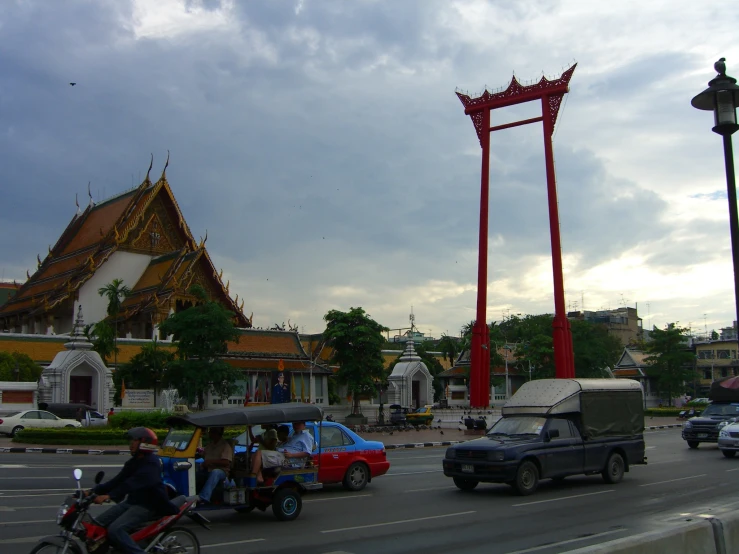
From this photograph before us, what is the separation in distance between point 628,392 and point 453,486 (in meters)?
4.53

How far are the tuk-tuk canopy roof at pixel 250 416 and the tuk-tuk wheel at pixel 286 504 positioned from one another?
104cm

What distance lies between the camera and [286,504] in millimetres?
11008

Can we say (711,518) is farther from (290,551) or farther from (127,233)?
(127,233)

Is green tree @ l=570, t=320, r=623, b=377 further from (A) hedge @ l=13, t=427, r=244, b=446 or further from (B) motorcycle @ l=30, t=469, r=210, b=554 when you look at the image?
(B) motorcycle @ l=30, t=469, r=210, b=554

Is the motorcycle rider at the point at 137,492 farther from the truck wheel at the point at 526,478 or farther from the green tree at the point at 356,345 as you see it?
the green tree at the point at 356,345

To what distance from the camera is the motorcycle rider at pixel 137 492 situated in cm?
698

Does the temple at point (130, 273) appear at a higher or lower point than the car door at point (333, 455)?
higher

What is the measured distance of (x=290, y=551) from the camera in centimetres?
886

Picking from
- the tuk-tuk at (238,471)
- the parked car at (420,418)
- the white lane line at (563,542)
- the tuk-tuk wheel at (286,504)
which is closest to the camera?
the white lane line at (563,542)

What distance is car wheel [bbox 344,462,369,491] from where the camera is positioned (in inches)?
572

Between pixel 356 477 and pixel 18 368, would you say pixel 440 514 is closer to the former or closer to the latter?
pixel 356 477

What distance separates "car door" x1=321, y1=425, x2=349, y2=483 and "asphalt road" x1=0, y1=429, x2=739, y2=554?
0.35 m

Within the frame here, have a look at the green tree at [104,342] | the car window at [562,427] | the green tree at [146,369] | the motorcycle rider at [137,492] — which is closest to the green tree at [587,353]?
the green tree at [146,369]

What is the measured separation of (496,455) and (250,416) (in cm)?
487
